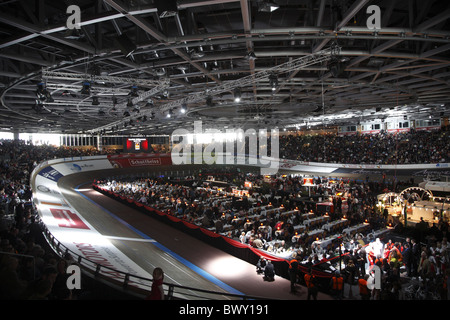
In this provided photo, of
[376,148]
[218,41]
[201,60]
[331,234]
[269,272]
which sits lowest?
[269,272]

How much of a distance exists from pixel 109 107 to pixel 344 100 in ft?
62.9

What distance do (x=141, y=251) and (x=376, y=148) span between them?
31.4 meters

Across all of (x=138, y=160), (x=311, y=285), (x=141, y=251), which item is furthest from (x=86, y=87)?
(x=138, y=160)

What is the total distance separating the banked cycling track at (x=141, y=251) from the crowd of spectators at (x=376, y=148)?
2155 cm

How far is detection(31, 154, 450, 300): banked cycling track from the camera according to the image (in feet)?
27.8

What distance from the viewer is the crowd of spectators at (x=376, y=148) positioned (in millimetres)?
27984

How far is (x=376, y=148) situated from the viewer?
32.8 metres

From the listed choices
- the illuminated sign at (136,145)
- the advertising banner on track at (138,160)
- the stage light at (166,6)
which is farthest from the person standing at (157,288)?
the illuminated sign at (136,145)

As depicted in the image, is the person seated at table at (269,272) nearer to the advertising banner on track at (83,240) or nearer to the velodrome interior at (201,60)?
the velodrome interior at (201,60)

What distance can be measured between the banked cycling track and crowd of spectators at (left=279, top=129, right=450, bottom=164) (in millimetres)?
21545

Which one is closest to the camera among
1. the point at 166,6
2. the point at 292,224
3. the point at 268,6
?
the point at 166,6

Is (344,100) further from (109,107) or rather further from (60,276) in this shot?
(60,276)

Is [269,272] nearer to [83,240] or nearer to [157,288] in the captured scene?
[157,288]

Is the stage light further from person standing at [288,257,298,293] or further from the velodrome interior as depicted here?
person standing at [288,257,298,293]
